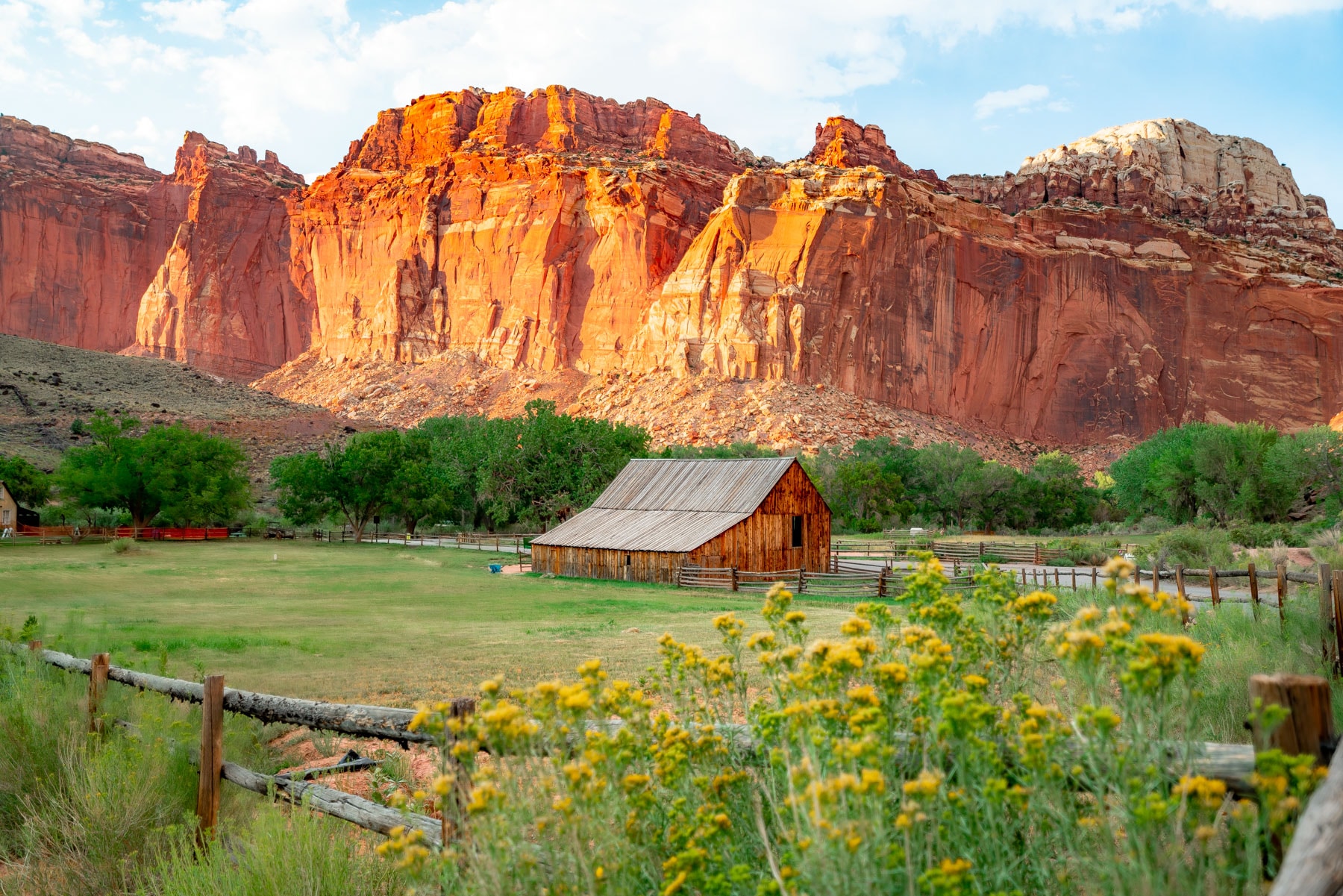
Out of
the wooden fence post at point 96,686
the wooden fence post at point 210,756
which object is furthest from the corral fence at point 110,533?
the wooden fence post at point 210,756

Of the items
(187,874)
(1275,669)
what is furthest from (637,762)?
(1275,669)

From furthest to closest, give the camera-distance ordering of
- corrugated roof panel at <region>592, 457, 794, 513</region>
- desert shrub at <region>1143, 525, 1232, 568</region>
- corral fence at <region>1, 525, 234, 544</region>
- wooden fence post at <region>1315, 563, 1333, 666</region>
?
corral fence at <region>1, 525, 234, 544</region> < corrugated roof panel at <region>592, 457, 794, 513</region> < desert shrub at <region>1143, 525, 1232, 568</region> < wooden fence post at <region>1315, 563, 1333, 666</region>

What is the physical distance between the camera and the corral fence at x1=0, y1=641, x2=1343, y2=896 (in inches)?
81.4

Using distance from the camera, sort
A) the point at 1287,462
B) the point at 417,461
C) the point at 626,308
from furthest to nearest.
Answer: the point at 626,308 → the point at 417,461 → the point at 1287,462

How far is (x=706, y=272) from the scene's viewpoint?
78.2 meters

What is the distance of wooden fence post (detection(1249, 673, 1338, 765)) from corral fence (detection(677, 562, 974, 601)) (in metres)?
21.6

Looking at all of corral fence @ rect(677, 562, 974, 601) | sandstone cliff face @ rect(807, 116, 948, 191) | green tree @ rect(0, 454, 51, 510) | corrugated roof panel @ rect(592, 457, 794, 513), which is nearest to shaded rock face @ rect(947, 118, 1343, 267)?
sandstone cliff face @ rect(807, 116, 948, 191)

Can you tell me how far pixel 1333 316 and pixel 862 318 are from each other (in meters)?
47.3

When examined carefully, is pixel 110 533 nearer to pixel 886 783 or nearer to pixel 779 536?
pixel 779 536

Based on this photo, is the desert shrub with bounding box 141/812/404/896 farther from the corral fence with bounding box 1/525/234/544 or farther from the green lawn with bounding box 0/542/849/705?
the corral fence with bounding box 1/525/234/544

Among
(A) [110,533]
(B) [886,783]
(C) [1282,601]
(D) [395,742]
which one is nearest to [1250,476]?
(C) [1282,601]

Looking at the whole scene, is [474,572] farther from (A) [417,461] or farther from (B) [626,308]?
(B) [626,308]

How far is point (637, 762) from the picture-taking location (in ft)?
11.6

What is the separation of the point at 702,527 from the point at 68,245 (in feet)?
374
